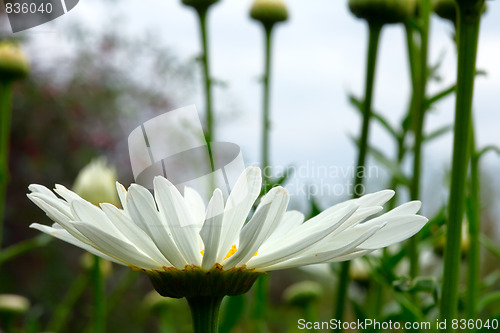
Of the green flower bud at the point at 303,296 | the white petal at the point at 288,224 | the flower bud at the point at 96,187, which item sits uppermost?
the white petal at the point at 288,224

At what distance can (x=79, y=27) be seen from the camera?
295 cm

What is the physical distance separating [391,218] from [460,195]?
6 cm

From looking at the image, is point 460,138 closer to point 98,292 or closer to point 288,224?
point 288,224

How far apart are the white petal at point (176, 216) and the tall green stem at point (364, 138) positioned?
18cm

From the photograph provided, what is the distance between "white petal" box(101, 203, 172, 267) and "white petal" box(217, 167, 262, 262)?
3cm

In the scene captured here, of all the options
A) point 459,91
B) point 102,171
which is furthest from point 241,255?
point 102,171

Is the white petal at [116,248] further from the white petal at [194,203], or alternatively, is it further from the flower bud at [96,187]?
the flower bud at [96,187]

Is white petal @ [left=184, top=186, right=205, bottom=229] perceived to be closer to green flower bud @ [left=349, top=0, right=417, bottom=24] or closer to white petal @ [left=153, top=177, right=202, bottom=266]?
white petal @ [left=153, top=177, right=202, bottom=266]

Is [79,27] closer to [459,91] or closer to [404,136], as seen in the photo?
[404,136]

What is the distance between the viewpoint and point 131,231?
0.28m

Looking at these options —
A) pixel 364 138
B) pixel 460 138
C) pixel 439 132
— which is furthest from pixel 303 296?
pixel 460 138

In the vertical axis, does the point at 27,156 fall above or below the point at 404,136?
below

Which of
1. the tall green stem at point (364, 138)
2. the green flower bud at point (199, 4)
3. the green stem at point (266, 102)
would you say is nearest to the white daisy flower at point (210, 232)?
the tall green stem at point (364, 138)

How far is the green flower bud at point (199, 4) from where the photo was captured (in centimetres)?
80
